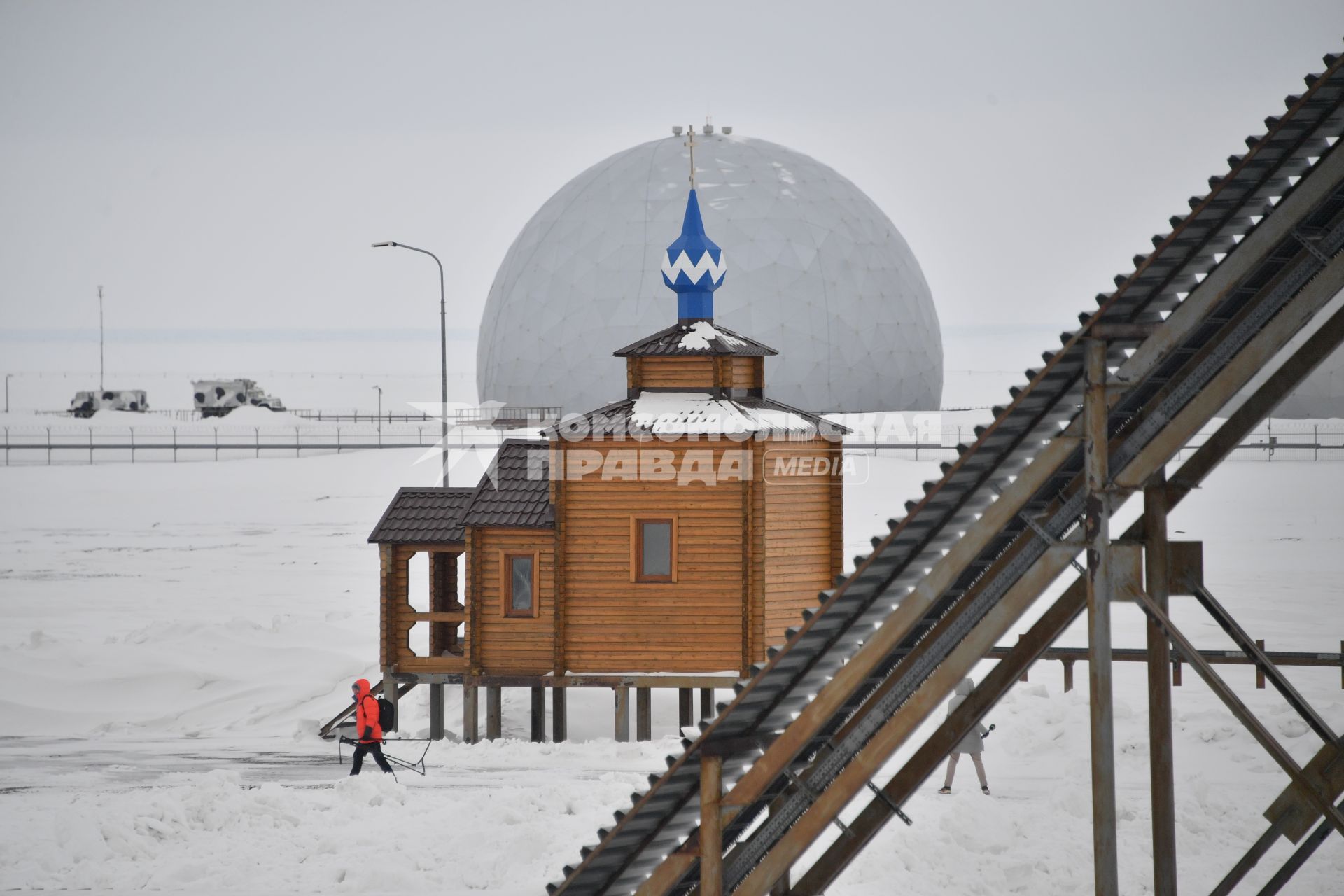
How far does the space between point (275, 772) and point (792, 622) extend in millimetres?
7493

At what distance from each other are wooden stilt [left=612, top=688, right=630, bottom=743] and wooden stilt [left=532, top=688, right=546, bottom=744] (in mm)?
1143

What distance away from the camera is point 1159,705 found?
8.41 meters

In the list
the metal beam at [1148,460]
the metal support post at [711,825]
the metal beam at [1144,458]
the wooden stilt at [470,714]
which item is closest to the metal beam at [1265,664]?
the metal beam at [1148,460]

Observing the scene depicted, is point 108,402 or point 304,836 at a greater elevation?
point 108,402

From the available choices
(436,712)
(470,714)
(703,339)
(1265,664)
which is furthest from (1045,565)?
(436,712)

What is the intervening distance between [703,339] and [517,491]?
3689mm

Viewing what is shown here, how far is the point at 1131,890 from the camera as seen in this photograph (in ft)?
39.1

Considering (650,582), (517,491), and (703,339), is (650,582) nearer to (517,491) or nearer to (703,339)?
(517,491)

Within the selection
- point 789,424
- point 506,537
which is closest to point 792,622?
point 789,424

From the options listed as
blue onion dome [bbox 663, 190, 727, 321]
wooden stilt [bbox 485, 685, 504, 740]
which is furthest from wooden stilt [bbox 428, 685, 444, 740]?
blue onion dome [bbox 663, 190, 727, 321]

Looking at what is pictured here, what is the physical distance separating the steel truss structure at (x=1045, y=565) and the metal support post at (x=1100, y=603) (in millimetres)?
12

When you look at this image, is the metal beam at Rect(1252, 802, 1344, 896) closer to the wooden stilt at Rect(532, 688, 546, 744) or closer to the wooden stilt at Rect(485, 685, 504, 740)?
the wooden stilt at Rect(532, 688, 546, 744)

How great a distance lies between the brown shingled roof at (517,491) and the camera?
69.1ft

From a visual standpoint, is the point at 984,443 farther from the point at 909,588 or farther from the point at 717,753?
the point at 717,753
